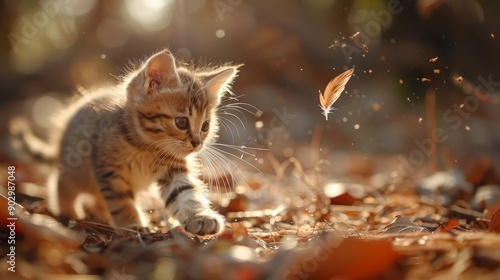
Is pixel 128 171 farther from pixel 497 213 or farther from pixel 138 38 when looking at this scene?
pixel 138 38

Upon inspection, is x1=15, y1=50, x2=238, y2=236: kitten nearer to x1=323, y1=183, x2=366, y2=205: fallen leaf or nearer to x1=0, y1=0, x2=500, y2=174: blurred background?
x1=323, y1=183, x2=366, y2=205: fallen leaf

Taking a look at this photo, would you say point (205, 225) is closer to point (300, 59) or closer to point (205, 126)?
point (205, 126)

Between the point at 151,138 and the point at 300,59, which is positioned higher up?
the point at 300,59

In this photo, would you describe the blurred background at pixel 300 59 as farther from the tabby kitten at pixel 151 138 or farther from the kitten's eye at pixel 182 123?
the kitten's eye at pixel 182 123

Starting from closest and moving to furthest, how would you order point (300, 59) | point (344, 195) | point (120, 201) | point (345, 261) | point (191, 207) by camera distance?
1. point (345, 261)
2. point (191, 207)
3. point (120, 201)
4. point (344, 195)
5. point (300, 59)

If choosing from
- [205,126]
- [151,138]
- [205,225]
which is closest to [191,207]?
[205,225]

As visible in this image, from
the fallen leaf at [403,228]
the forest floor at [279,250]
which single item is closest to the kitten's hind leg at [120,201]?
the forest floor at [279,250]
